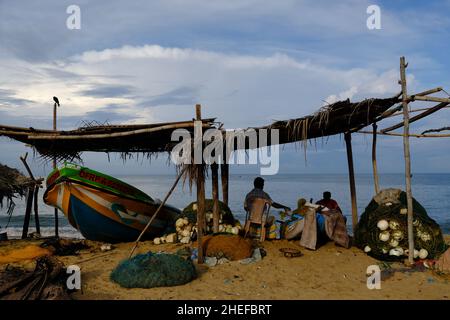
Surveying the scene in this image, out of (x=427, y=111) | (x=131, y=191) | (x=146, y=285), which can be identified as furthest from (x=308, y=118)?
(x=131, y=191)

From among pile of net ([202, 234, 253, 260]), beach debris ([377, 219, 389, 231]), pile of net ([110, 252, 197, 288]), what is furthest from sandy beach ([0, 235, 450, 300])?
beach debris ([377, 219, 389, 231])

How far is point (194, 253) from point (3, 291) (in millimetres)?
4131

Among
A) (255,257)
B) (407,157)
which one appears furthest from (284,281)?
(407,157)

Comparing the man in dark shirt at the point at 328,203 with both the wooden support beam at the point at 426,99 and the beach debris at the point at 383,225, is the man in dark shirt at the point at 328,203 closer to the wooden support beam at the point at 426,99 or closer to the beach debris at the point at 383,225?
the beach debris at the point at 383,225

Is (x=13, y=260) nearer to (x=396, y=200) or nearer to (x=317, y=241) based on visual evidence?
(x=317, y=241)

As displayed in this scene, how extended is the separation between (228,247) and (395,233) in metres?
3.69

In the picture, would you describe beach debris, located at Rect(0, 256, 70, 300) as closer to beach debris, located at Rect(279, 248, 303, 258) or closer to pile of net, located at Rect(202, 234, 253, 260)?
pile of net, located at Rect(202, 234, 253, 260)

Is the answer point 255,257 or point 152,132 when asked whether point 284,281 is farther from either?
point 152,132

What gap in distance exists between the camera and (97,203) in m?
10.6

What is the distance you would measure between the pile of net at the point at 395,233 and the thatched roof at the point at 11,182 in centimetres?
1030

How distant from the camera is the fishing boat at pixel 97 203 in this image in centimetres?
1034

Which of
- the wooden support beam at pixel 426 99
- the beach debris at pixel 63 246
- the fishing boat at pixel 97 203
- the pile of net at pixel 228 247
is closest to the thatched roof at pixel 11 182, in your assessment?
the fishing boat at pixel 97 203
